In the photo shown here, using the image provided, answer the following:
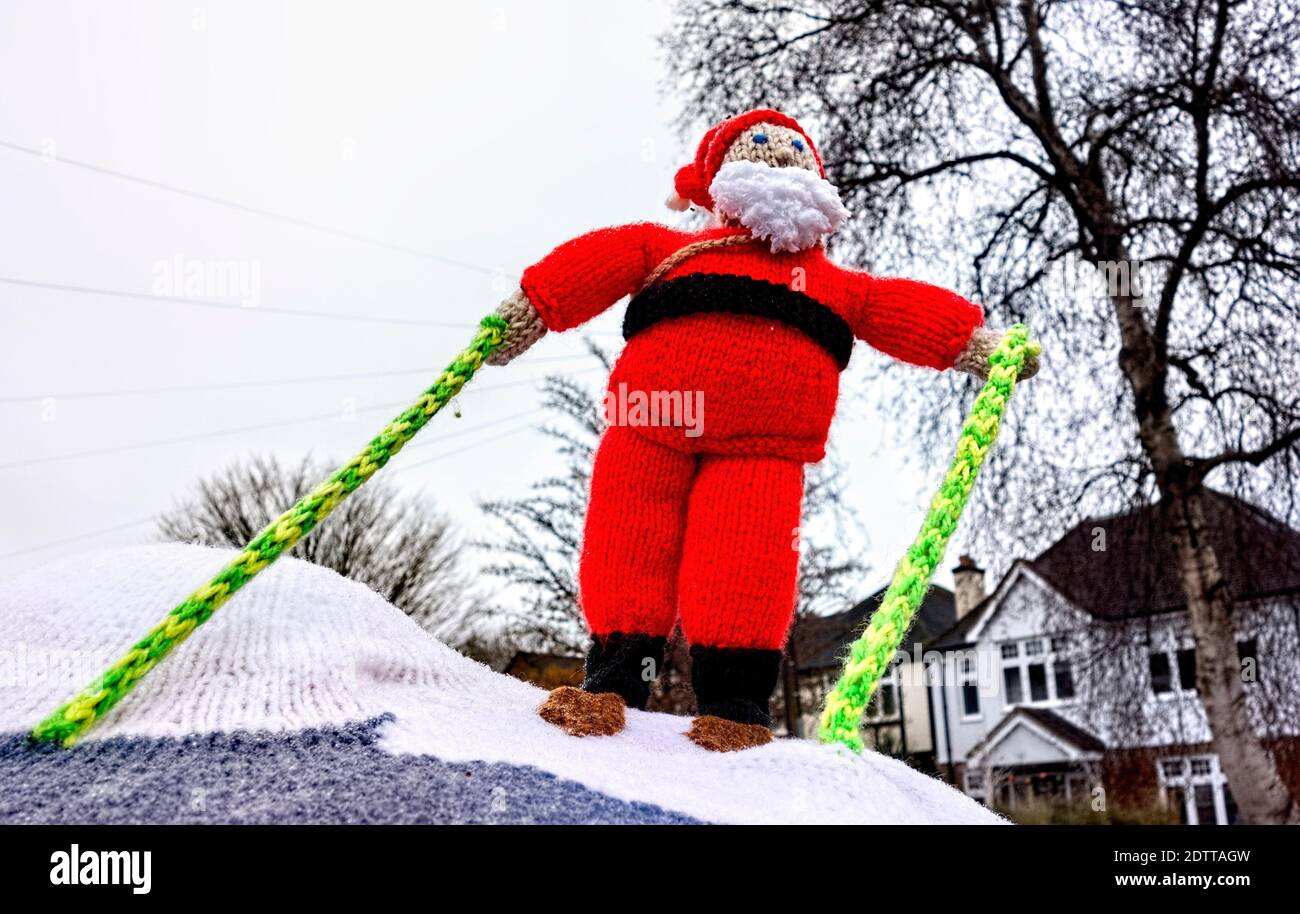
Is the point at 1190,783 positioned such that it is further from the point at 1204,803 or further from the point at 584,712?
→ the point at 584,712

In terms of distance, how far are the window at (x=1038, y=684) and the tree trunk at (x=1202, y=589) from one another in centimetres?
1066

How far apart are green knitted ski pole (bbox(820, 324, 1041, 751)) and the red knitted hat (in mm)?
555

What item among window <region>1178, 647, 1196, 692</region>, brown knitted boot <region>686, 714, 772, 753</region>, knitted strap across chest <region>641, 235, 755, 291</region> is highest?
knitted strap across chest <region>641, 235, 755, 291</region>

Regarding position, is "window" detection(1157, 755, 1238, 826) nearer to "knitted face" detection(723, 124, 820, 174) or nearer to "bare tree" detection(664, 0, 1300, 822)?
"bare tree" detection(664, 0, 1300, 822)

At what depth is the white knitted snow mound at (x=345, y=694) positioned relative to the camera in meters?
1.42

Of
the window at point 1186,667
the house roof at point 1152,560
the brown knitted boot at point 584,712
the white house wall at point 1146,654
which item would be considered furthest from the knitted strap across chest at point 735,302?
the window at point 1186,667

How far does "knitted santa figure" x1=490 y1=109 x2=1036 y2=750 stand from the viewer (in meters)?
1.88

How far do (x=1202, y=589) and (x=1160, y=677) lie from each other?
4.64ft

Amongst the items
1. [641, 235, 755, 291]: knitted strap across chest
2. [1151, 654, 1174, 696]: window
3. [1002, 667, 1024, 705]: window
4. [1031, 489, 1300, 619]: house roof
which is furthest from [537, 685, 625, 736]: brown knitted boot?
[1002, 667, 1024, 705]: window

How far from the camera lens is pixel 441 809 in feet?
4.09

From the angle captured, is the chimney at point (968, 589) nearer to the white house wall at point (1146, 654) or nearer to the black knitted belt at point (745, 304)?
the white house wall at point (1146, 654)

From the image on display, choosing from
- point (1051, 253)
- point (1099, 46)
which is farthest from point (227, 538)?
point (1099, 46)

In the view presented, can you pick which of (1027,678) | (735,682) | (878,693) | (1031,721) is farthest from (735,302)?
(1031,721)
